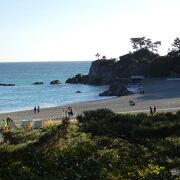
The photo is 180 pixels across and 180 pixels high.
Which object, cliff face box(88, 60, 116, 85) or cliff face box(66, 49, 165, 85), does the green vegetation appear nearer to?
cliff face box(66, 49, 165, 85)

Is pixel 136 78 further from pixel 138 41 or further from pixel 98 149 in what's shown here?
pixel 98 149

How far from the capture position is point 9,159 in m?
11.1

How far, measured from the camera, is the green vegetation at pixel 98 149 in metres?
9.78

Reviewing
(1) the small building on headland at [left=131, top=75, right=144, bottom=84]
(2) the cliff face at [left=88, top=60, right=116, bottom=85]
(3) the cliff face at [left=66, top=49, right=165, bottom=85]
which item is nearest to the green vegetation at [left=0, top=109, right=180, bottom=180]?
(1) the small building on headland at [left=131, top=75, right=144, bottom=84]

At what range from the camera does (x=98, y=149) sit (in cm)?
1105

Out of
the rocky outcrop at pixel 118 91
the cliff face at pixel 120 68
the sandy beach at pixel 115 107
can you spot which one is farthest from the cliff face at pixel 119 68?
the sandy beach at pixel 115 107

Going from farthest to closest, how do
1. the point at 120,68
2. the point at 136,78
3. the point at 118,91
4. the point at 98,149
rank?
the point at 120,68 → the point at 136,78 → the point at 118,91 → the point at 98,149

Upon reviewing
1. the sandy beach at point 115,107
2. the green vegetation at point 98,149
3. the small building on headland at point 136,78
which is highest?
the green vegetation at point 98,149

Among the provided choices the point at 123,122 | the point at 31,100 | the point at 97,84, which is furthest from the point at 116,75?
the point at 123,122

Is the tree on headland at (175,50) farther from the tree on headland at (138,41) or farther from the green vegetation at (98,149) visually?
the green vegetation at (98,149)

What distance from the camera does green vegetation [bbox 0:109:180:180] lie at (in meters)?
9.78

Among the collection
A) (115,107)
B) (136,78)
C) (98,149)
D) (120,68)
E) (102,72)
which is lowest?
(115,107)

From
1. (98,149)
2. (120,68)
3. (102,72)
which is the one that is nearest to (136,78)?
(120,68)

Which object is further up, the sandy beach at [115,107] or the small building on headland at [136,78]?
the small building on headland at [136,78]
